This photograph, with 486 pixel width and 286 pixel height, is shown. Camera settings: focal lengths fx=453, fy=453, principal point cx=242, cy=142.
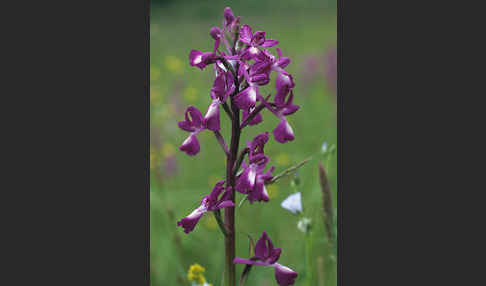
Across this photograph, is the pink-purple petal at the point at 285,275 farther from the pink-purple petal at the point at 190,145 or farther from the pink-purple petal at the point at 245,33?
the pink-purple petal at the point at 245,33

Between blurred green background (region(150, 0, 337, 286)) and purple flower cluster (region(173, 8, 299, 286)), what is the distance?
0.71m

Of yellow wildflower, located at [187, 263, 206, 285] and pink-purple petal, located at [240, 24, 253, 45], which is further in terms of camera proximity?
yellow wildflower, located at [187, 263, 206, 285]

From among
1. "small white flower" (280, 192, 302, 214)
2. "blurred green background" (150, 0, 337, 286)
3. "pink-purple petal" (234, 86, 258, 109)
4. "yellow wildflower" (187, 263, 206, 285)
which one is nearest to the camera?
"pink-purple petal" (234, 86, 258, 109)

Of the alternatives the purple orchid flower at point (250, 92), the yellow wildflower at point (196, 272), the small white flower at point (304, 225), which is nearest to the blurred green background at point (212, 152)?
the small white flower at point (304, 225)

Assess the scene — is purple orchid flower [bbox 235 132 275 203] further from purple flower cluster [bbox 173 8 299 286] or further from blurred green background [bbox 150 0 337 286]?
blurred green background [bbox 150 0 337 286]

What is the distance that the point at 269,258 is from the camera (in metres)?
2.09

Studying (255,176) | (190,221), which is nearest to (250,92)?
(255,176)

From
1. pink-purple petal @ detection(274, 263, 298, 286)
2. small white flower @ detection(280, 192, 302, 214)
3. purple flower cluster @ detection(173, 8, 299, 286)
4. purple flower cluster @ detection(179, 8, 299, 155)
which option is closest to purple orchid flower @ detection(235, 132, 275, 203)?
purple flower cluster @ detection(173, 8, 299, 286)

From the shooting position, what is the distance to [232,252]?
6.79ft

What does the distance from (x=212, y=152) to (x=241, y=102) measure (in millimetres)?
2058

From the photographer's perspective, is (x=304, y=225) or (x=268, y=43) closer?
(x=268, y=43)

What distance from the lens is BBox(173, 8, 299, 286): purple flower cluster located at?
1949 mm

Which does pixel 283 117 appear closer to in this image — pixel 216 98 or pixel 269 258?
pixel 216 98

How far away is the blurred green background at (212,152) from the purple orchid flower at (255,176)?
74 centimetres
